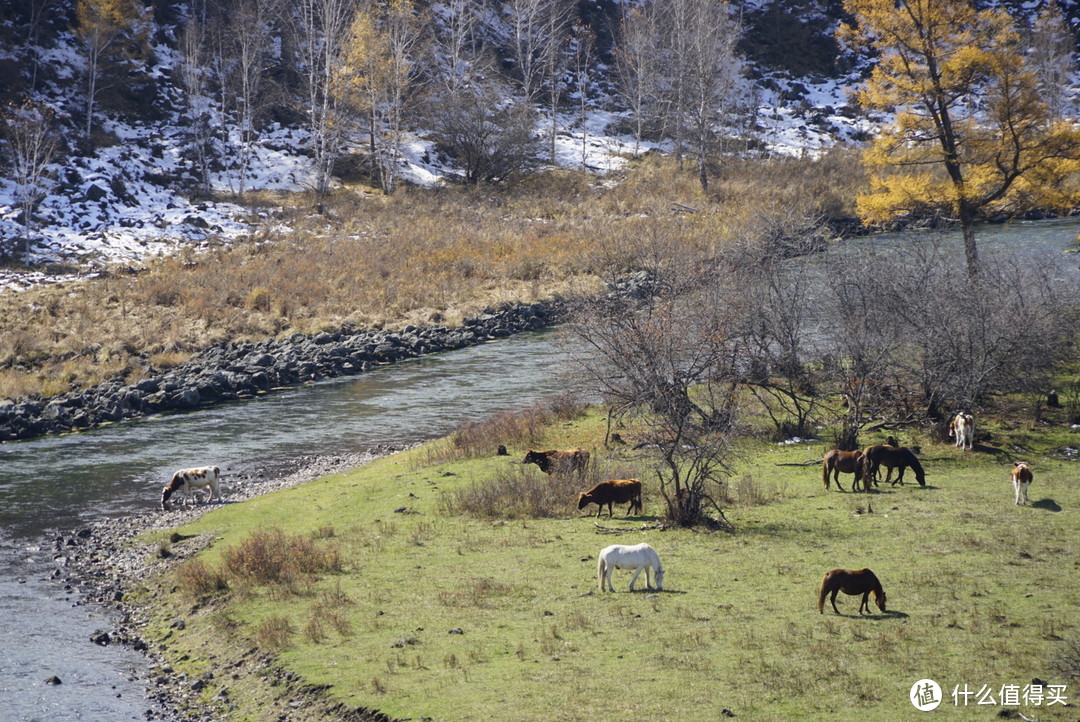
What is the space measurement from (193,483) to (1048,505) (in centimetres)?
2011

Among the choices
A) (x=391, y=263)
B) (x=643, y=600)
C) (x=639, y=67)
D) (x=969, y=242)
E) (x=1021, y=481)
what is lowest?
(x=643, y=600)

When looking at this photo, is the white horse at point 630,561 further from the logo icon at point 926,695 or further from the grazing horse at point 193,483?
the grazing horse at point 193,483

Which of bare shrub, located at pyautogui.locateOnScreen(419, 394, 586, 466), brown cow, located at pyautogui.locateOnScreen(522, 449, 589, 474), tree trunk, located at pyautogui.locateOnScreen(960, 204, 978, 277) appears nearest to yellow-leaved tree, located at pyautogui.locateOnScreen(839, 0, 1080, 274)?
tree trunk, located at pyautogui.locateOnScreen(960, 204, 978, 277)

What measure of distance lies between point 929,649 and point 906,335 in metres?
15.3

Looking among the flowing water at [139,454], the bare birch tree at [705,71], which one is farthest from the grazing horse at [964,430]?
the bare birch tree at [705,71]

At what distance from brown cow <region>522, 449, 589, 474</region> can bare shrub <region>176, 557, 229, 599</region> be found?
7.84 meters

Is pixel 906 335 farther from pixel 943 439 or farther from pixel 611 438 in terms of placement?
pixel 611 438

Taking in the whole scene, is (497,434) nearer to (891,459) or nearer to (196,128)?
(891,459)

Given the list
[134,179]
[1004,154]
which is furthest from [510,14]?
[1004,154]

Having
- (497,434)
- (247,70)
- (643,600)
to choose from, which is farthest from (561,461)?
(247,70)

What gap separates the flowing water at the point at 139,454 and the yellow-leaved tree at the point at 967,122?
1.81 metres

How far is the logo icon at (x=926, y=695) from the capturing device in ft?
30.7

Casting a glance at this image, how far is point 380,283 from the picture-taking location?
174 feet

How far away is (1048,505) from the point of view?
57.1 ft
